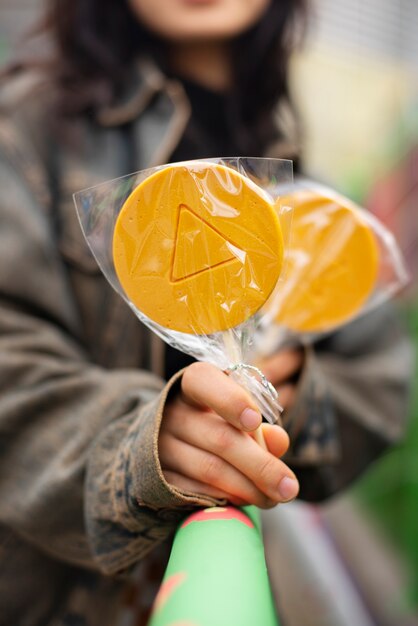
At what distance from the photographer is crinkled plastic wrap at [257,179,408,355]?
2.29ft

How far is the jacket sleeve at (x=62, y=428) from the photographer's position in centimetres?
54

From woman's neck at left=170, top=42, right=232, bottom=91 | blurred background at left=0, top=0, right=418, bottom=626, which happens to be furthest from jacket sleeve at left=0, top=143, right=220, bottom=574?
blurred background at left=0, top=0, right=418, bottom=626

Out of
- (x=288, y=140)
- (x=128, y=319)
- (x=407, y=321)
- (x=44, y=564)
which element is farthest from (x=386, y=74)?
(x=44, y=564)

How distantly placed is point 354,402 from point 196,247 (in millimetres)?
610

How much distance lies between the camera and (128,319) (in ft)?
3.05

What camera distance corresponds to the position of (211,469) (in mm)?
498

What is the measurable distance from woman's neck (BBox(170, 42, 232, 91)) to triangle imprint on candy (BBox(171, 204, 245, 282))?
0.76m

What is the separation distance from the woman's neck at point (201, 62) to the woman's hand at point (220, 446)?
839 mm

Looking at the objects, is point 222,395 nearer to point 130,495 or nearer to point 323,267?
point 130,495

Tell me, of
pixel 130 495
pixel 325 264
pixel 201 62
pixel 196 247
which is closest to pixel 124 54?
pixel 201 62

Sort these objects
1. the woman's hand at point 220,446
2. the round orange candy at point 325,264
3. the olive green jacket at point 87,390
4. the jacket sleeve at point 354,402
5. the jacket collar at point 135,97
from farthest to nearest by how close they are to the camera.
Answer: the jacket collar at point 135,97 < the jacket sleeve at point 354,402 < the round orange candy at point 325,264 < the olive green jacket at point 87,390 < the woman's hand at point 220,446

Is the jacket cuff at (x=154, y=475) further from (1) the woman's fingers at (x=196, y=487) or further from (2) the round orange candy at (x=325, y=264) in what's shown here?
(2) the round orange candy at (x=325, y=264)

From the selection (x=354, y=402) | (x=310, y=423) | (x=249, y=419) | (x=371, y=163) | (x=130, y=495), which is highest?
(x=249, y=419)

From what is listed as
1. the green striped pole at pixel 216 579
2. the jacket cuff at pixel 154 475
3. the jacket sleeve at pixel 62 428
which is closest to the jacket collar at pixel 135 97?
the jacket sleeve at pixel 62 428
